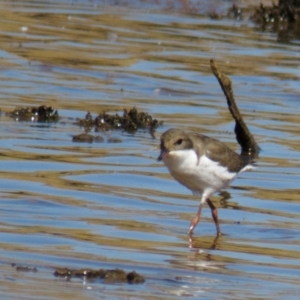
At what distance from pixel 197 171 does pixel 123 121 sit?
3.97 metres

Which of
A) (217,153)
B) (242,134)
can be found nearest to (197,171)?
(217,153)

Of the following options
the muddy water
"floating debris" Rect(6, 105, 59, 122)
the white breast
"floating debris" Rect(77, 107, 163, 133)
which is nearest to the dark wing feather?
the white breast

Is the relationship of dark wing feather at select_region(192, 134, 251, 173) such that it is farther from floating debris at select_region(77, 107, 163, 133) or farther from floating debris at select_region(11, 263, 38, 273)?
floating debris at select_region(77, 107, 163, 133)

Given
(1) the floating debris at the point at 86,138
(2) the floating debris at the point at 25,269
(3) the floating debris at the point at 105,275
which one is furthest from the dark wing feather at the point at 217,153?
(1) the floating debris at the point at 86,138

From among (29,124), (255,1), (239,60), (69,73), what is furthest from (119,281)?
(255,1)

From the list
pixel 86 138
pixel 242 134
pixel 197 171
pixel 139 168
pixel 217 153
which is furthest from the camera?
pixel 242 134

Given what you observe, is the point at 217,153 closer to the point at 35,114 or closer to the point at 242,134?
the point at 242,134

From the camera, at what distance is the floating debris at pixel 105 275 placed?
6.50 m

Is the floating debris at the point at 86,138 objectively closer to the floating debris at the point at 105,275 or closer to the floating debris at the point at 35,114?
the floating debris at the point at 35,114

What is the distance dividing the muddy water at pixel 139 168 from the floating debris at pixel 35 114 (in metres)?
0.14

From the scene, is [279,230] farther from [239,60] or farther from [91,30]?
[91,30]

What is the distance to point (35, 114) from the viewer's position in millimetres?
12469

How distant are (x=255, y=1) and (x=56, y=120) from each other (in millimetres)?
13548

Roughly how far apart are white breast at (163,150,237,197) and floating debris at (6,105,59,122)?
154 inches
